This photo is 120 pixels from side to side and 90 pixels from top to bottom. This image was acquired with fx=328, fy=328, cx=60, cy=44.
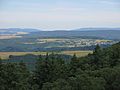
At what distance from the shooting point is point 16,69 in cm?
5725

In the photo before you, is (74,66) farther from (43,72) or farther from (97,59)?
(43,72)

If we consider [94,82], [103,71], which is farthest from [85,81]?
[103,71]

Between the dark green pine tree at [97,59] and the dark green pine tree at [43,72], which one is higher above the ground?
the dark green pine tree at [97,59]

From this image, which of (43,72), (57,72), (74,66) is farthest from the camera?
(74,66)

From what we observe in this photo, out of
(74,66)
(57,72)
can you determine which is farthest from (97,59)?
(57,72)

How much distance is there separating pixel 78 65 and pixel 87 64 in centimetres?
298

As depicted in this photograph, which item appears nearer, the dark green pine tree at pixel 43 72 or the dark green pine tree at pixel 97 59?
the dark green pine tree at pixel 43 72

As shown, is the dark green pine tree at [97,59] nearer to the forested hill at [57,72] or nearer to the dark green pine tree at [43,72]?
the forested hill at [57,72]

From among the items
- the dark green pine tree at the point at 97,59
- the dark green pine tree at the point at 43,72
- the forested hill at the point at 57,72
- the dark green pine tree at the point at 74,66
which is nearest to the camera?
the forested hill at the point at 57,72

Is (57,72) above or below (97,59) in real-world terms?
below

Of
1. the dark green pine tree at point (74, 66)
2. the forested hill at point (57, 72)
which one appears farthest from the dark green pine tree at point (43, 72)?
the dark green pine tree at point (74, 66)

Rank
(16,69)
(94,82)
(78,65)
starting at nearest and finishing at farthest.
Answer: (94,82)
(16,69)
(78,65)

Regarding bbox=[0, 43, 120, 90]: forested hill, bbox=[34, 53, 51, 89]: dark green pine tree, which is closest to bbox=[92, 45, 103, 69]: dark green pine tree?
bbox=[0, 43, 120, 90]: forested hill

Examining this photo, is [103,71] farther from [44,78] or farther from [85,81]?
[44,78]
